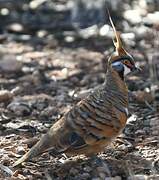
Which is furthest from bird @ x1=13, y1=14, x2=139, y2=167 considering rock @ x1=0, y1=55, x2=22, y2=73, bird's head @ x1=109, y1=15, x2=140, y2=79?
rock @ x1=0, y1=55, x2=22, y2=73

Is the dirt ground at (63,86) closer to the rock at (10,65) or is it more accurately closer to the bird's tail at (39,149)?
the rock at (10,65)

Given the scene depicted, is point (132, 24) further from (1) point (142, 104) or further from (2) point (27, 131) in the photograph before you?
(2) point (27, 131)

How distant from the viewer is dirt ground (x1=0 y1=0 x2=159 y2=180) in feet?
16.4

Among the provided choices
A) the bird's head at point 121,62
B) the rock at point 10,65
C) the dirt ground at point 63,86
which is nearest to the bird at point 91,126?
the bird's head at point 121,62

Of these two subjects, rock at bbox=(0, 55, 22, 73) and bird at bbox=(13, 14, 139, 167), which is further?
Answer: rock at bbox=(0, 55, 22, 73)

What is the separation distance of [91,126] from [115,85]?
52 centimetres

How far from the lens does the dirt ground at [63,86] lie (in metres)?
5.00

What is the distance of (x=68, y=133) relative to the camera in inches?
191

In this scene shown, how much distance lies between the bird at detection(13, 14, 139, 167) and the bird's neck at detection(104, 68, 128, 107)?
0.01 meters

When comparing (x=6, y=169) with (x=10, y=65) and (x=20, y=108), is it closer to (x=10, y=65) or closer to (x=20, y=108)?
(x=20, y=108)

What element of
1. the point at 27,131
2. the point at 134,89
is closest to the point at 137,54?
the point at 134,89

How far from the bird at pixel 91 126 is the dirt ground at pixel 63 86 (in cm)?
19

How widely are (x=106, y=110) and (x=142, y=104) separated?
1398 mm

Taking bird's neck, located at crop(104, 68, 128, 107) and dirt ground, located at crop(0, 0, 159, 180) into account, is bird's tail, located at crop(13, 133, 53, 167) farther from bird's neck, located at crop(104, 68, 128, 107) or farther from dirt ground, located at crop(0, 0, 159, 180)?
bird's neck, located at crop(104, 68, 128, 107)
